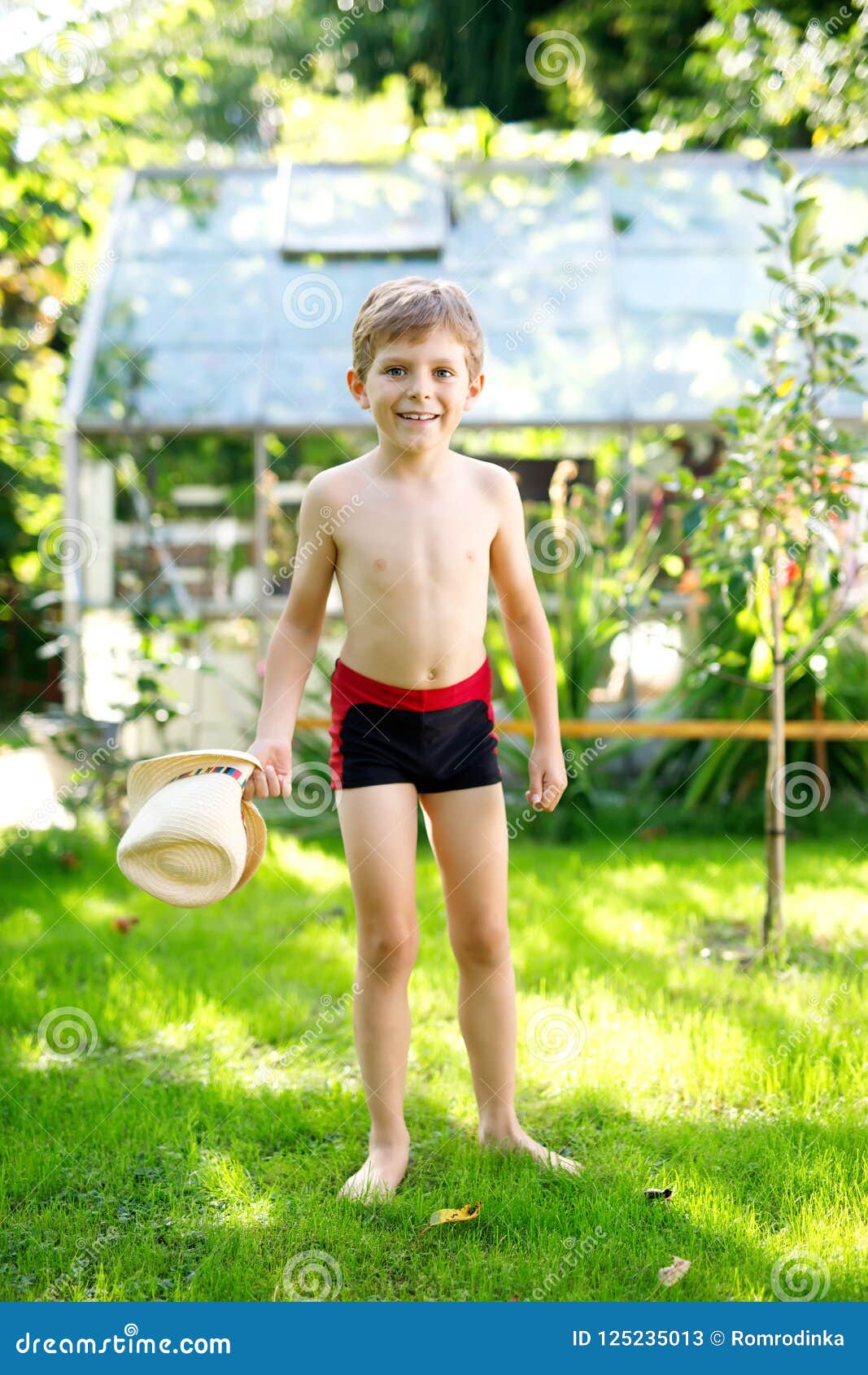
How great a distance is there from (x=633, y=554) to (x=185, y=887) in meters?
4.07

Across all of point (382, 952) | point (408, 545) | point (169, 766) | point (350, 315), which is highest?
point (350, 315)

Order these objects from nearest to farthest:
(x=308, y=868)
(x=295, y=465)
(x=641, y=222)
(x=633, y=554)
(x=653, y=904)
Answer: (x=653, y=904) < (x=308, y=868) < (x=633, y=554) < (x=295, y=465) < (x=641, y=222)

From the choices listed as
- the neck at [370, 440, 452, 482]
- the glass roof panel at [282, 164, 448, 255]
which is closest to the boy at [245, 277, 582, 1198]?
the neck at [370, 440, 452, 482]

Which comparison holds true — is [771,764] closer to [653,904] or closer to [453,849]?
[653,904]

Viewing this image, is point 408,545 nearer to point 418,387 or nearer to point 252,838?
point 418,387

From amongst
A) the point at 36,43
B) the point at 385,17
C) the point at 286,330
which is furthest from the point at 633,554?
the point at 385,17

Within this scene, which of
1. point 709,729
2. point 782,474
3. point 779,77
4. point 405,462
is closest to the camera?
point 405,462

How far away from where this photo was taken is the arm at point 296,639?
2230mm

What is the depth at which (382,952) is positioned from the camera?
2.24 m

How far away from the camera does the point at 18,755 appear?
30.2ft

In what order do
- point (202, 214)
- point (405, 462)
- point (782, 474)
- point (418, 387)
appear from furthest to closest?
point (202, 214)
point (782, 474)
point (405, 462)
point (418, 387)

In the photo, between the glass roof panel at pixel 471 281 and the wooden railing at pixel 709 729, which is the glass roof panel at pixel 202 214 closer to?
the glass roof panel at pixel 471 281

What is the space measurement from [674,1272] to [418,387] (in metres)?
1.56

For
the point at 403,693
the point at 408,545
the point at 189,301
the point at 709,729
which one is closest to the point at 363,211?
the point at 189,301
